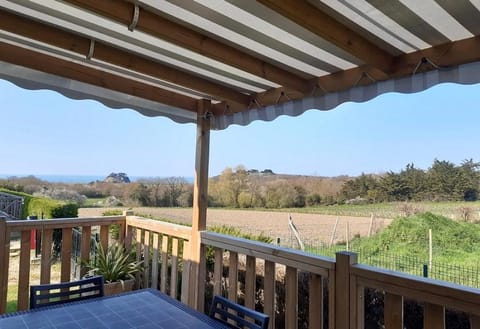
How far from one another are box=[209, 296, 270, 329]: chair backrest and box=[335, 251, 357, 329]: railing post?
1.96 feet

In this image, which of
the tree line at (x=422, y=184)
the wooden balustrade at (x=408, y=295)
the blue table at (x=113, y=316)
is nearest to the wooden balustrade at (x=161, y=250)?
the blue table at (x=113, y=316)

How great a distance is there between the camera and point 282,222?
477 cm

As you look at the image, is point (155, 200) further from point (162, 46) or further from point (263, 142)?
point (162, 46)

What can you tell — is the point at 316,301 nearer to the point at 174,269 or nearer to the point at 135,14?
the point at 174,269

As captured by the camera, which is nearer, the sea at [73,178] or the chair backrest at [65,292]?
the chair backrest at [65,292]

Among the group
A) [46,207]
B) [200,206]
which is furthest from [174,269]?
[46,207]

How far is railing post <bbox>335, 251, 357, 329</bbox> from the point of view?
1.84m

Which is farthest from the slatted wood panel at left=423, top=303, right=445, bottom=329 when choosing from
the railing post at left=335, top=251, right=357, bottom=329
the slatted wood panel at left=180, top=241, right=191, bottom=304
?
the slatted wood panel at left=180, top=241, right=191, bottom=304

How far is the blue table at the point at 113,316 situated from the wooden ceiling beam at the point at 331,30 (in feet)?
4.85

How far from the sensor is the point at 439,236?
4098mm

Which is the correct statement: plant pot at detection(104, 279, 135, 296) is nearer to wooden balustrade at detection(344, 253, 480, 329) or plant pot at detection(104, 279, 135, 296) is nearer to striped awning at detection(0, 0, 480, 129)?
striped awning at detection(0, 0, 480, 129)

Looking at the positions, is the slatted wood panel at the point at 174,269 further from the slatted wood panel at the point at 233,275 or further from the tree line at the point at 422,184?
the tree line at the point at 422,184

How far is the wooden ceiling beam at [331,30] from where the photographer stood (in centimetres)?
147

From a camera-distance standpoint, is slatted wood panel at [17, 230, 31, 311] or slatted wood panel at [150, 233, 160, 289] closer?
slatted wood panel at [17, 230, 31, 311]
